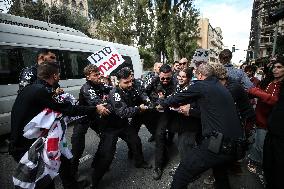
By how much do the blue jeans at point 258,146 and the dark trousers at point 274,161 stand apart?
150 centimetres

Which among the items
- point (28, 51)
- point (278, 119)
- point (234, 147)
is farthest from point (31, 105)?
point (28, 51)

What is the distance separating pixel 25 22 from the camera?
836cm

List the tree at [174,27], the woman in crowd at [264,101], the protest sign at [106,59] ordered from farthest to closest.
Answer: the tree at [174,27] → the protest sign at [106,59] → the woman in crowd at [264,101]

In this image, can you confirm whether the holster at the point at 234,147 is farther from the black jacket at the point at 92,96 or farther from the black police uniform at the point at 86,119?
the black police uniform at the point at 86,119

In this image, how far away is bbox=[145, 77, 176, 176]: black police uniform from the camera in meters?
5.09

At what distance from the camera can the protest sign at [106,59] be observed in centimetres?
606

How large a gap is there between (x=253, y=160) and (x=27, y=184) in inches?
150

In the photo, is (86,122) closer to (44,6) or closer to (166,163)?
(166,163)

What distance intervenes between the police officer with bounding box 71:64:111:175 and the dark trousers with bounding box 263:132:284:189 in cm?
237

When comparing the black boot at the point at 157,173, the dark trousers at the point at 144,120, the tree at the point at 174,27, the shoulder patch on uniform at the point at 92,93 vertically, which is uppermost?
the tree at the point at 174,27

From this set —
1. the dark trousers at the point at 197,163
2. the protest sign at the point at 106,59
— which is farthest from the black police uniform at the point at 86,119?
the dark trousers at the point at 197,163

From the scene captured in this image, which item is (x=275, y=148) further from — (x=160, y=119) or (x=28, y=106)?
(x=28, y=106)

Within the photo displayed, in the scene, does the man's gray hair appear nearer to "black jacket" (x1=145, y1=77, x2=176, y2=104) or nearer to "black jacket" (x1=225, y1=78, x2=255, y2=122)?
"black jacket" (x1=225, y1=78, x2=255, y2=122)

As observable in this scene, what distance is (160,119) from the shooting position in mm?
5305
